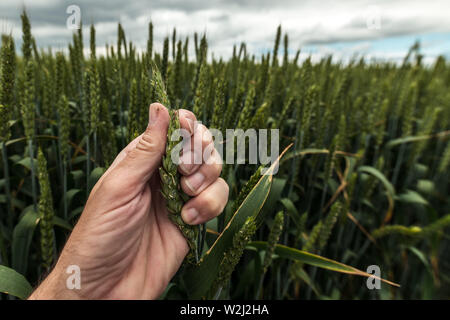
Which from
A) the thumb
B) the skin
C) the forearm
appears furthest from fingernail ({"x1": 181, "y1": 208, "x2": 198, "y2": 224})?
the forearm

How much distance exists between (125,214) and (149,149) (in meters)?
0.19

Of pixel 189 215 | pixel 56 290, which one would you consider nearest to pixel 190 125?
pixel 189 215

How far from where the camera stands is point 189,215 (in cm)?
62

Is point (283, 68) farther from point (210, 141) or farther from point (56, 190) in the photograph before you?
point (56, 190)

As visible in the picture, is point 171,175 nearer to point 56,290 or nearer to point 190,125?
point 190,125

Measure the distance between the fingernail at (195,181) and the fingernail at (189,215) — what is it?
0.07 meters

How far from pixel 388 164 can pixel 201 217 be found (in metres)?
2.01

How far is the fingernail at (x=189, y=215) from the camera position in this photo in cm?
62

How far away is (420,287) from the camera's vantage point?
2293 millimetres

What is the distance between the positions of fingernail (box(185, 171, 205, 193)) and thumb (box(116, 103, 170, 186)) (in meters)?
0.09

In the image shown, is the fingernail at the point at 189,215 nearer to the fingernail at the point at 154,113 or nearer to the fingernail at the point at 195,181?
the fingernail at the point at 195,181

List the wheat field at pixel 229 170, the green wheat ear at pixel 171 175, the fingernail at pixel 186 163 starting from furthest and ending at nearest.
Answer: the wheat field at pixel 229 170, the fingernail at pixel 186 163, the green wheat ear at pixel 171 175

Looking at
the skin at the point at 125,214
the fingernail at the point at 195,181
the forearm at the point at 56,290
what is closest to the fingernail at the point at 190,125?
the skin at the point at 125,214
